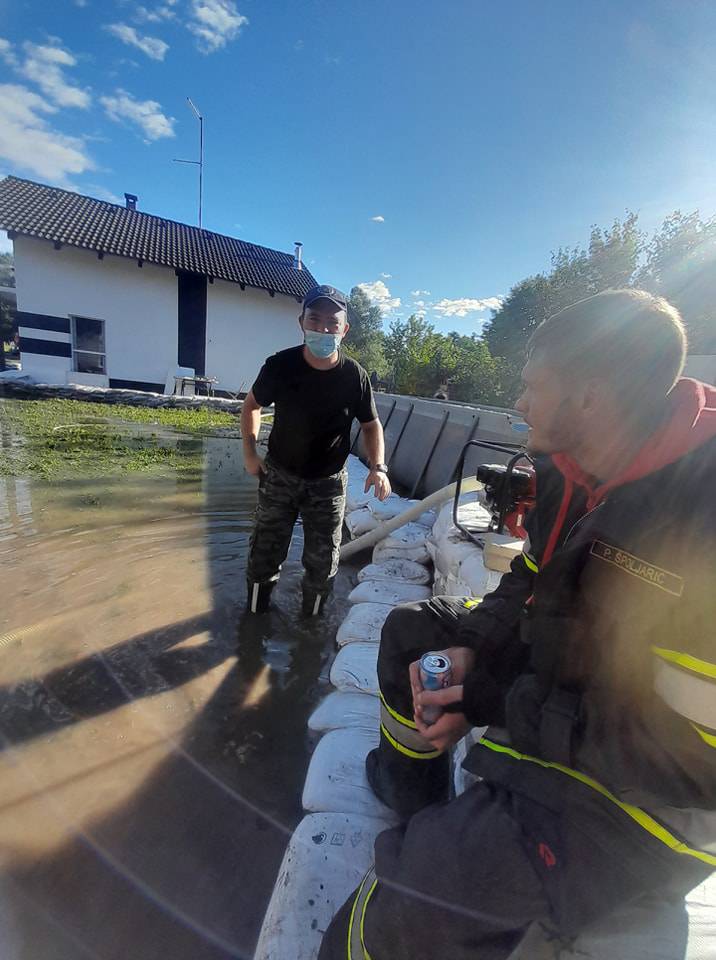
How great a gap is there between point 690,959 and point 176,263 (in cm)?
1655

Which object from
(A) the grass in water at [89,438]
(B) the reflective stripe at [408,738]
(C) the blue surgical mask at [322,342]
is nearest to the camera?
(B) the reflective stripe at [408,738]

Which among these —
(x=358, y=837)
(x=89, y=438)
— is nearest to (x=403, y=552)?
(x=358, y=837)

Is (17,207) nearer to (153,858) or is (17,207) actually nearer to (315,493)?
(315,493)

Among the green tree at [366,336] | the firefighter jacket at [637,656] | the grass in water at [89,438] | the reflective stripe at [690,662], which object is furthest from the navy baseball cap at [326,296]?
the green tree at [366,336]

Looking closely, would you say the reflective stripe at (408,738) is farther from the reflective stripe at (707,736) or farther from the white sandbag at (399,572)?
the white sandbag at (399,572)

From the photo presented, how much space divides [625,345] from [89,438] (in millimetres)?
7846

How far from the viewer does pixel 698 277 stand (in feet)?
43.7

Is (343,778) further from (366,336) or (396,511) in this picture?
(366,336)

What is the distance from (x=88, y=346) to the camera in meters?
14.1

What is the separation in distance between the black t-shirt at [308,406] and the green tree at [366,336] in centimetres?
2237

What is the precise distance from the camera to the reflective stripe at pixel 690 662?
665 millimetres

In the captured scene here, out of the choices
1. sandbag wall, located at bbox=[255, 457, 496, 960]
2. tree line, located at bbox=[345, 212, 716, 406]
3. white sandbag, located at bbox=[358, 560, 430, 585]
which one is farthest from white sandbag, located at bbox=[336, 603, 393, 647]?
tree line, located at bbox=[345, 212, 716, 406]

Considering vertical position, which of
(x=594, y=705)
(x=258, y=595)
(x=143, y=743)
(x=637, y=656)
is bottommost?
(x=143, y=743)

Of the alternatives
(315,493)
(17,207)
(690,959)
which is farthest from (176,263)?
(690,959)
